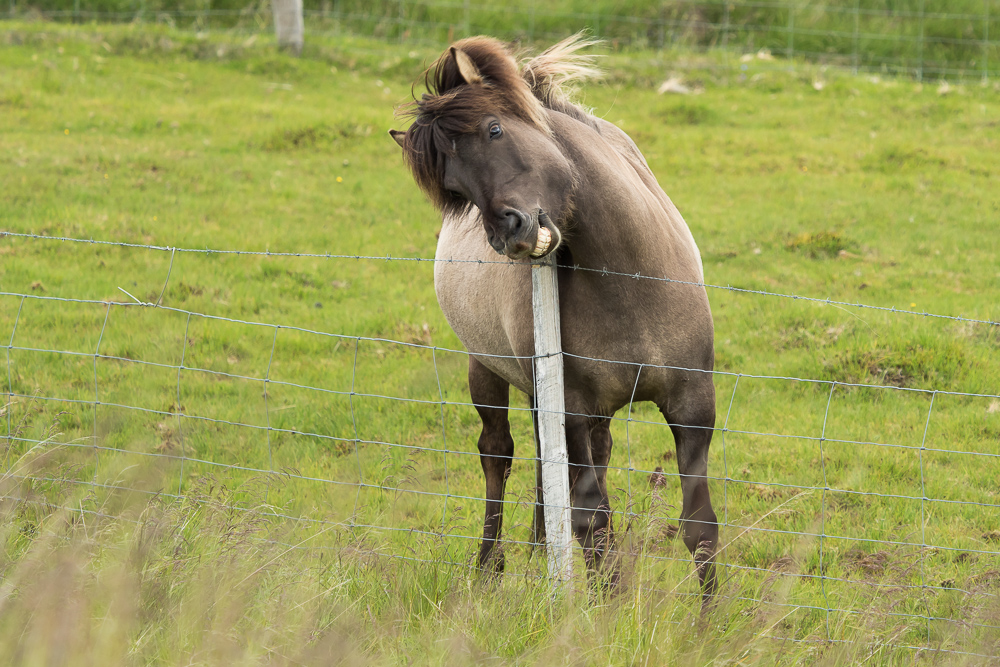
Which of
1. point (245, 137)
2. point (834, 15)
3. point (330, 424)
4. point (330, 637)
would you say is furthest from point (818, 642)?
point (834, 15)

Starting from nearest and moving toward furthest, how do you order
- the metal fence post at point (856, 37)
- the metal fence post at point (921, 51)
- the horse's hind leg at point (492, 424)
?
1. the horse's hind leg at point (492, 424)
2. the metal fence post at point (921, 51)
3. the metal fence post at point (856, 37)

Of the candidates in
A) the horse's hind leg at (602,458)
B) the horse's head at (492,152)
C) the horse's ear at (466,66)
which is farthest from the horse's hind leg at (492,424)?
the horse's ear at (466,66)

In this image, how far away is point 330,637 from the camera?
8.37 feet

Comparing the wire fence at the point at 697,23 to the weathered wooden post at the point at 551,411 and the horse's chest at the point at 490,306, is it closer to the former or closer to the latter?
the horse's chest at the point at 490,306

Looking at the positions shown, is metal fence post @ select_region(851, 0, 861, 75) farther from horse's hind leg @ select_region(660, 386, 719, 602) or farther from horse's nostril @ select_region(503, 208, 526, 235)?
horse's nostril @ select_region(503, 208, 526, 235)

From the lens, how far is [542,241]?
2.98 metres

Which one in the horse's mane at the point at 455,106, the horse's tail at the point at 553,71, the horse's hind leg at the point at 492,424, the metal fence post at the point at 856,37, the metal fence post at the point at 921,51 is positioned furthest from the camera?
the metal fence post at the point at 856,37

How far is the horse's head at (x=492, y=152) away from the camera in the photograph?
9.83 ft

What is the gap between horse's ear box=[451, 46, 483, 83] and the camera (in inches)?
122

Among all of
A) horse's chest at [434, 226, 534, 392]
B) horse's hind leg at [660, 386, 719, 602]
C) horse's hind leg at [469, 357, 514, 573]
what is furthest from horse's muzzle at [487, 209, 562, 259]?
horse's hind leg at [469, 357, 514, 573]

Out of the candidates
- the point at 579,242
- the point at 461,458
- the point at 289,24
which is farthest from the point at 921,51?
the point at 579,242

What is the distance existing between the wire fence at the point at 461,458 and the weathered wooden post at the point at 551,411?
0.46ft

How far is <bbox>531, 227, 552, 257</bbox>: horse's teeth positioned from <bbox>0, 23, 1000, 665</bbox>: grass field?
3.42 ft

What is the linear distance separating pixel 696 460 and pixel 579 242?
1105 mm
